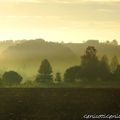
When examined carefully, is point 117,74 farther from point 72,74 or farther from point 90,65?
point 72,74

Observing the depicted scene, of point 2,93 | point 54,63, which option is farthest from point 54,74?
point 2,93

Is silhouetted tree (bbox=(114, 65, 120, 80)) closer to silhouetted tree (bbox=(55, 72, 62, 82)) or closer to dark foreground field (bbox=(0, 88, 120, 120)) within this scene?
silhouetted tree (bbox=(55, 72, 62, 82))

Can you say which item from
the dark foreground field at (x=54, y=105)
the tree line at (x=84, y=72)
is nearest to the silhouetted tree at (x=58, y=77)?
the tree line at (x=84, y=72)

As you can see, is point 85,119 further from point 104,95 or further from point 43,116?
point 104,95

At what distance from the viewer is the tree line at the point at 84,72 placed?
7088cm

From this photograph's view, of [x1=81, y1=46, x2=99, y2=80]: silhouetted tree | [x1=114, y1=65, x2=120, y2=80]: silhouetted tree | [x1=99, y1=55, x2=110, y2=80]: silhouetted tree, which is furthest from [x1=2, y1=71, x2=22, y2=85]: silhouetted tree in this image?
[x1=114, y1=65, x2=120, y2=80]: silhouetted tree

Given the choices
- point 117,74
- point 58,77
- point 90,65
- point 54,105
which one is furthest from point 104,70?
point 54,105

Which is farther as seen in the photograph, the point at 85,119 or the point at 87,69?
the point at 87,69

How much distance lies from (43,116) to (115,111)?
5.45 m

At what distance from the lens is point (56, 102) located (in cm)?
3578

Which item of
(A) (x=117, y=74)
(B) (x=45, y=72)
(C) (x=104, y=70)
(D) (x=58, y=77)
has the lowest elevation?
(D) (x=58, y=77)

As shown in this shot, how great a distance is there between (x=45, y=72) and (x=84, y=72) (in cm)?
793

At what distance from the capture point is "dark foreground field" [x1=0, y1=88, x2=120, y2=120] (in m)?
31.0

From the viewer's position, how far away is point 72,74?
78.3 metres
